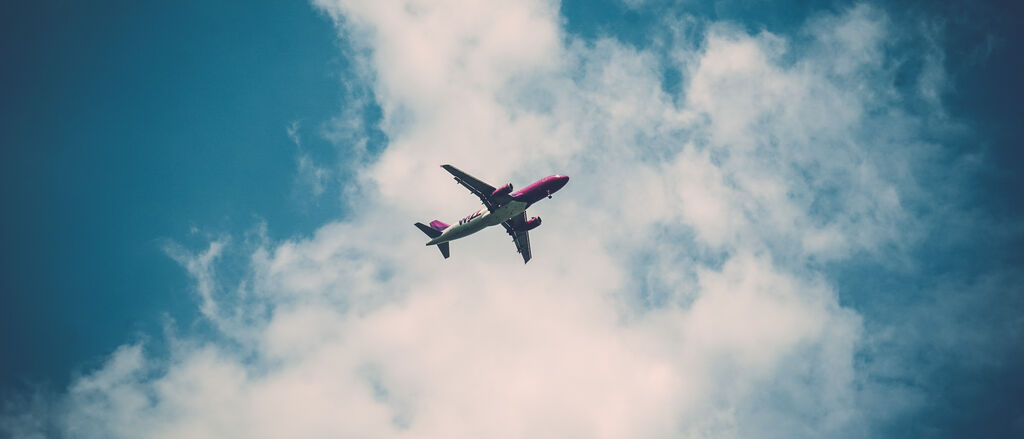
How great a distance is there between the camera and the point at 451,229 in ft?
261

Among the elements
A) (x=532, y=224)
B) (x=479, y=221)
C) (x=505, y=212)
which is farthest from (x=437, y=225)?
(x=505, y=212)

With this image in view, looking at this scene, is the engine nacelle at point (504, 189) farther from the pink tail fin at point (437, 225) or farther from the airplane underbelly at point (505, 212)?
the pink tail fin at point (437, 225)

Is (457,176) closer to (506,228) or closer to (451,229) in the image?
(451,229)

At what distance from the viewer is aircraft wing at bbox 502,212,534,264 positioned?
84312 millimetres

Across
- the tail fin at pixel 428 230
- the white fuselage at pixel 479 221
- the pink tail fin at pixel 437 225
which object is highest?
the pink tail fin at pixel 437 225

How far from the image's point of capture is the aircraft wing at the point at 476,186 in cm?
7212

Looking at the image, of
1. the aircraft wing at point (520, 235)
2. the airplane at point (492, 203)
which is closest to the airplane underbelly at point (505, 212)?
the airplane at point (492, 203)

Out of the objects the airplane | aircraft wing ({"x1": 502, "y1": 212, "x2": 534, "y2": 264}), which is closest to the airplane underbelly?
the airplane

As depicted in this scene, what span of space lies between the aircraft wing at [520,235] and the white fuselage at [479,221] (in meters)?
6.65

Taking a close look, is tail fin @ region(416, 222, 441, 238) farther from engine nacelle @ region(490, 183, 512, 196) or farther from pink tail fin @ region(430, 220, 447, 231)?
engine nacelle @ region(490, 183, 512, 196)

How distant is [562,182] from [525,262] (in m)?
21.2

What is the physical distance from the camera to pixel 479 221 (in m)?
76.8

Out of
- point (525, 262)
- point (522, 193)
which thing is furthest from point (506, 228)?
point (522, 193)

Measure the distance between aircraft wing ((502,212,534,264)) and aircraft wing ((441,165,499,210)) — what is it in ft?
33.9
